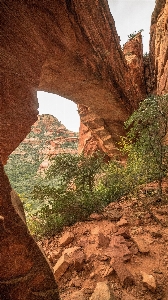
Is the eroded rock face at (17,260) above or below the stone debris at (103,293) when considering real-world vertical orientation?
above

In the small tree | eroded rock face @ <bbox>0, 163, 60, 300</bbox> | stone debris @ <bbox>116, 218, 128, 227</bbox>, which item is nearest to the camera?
eroded rock face @ <bbox>0, 163, 60, 300</bbox>

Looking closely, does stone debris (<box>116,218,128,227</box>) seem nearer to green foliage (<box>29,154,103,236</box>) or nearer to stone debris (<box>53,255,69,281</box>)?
green foliage (<box>29,154,103,236</box>)

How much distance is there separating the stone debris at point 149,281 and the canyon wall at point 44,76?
1467mm

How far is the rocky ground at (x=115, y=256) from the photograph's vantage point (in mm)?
2867

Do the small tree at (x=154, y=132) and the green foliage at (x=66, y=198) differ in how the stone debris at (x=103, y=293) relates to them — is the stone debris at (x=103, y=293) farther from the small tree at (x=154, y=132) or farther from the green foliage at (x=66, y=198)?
the small tree at (x=154, y=132)

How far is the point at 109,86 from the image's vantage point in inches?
357

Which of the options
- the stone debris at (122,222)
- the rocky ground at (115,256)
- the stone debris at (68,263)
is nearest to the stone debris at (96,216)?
the rocky ground at (115,256)

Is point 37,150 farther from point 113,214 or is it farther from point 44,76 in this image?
point 113,214

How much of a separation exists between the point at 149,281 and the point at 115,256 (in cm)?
75

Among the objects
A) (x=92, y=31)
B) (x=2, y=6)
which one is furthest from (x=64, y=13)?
(x=2, y=6)

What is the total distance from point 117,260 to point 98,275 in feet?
1.37

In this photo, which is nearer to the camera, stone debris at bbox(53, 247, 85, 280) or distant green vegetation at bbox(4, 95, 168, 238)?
stone debris at bbox(53, 247, 85, 280)

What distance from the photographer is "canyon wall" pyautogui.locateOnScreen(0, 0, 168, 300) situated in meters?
2.01

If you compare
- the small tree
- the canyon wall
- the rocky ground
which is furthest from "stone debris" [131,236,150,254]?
the canyon wall
